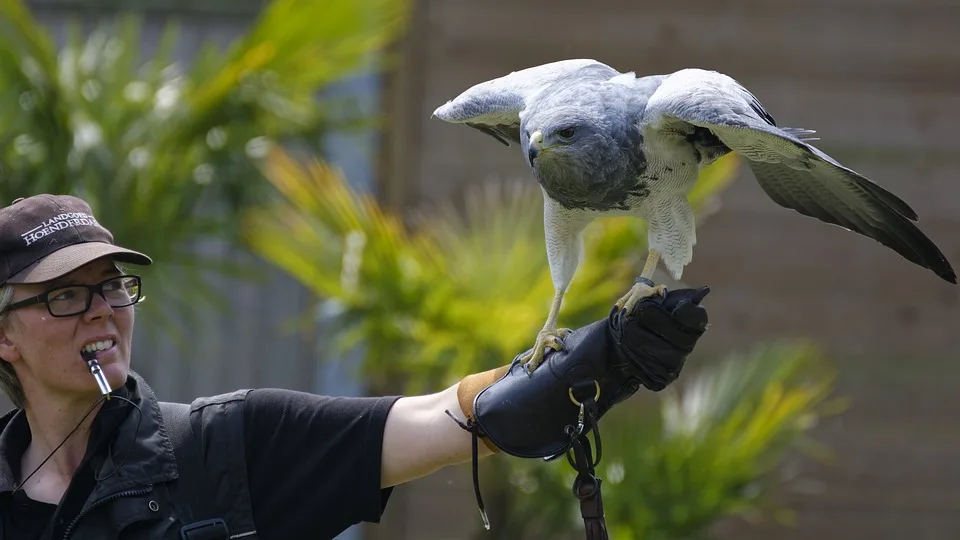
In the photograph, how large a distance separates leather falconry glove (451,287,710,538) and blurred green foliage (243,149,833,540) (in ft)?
5.23

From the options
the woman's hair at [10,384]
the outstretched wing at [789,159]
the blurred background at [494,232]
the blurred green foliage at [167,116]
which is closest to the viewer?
the outstretched wing at [789,159]

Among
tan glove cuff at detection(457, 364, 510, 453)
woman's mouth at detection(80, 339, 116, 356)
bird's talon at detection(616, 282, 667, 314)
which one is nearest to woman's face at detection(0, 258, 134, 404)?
woman's mouth at detection(80, 339, 116, 356)

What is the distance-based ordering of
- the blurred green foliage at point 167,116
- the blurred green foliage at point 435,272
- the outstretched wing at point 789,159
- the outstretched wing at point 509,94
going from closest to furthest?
1. the outstretched wing at point 789,159
2. the outstretched wing at point 509,94
3. the blurred green foliage at point 435,272
4. the blurred green foliage at point 167,116

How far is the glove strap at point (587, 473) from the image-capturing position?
223 cm

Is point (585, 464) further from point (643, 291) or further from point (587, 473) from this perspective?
Result: point (643, 291)

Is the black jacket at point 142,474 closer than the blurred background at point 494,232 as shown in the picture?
Yes

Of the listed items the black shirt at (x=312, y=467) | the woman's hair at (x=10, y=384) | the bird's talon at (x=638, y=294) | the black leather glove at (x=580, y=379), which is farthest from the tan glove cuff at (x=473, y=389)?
the woman's hair at (x=10, y=384)

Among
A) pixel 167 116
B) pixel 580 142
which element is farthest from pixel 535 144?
pixel 167 116

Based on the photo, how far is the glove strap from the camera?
87.7 inches

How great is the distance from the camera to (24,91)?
4.45 metres

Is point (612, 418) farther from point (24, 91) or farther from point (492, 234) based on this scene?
point (24, 91)

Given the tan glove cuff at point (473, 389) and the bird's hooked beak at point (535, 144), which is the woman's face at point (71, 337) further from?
the bird's hooked beak at point (535, 144)

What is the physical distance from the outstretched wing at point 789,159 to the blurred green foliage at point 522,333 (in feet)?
4.84

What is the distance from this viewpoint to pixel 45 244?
7.57ft
